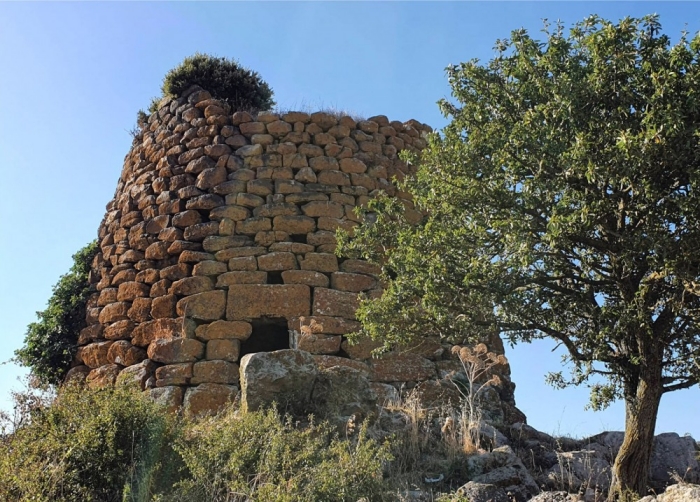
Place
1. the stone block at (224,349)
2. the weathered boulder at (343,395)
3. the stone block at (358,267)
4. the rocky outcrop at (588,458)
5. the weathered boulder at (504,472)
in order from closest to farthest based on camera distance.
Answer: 1. the weathered boulder at (504,472)
2. the rocky outcrop at (588,458)
3. the weathered boulder at (343,395)
4. the stone block at (224,349)
5. the stone block at (358,267)

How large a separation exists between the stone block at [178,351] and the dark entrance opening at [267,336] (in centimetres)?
47

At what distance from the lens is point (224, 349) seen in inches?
310

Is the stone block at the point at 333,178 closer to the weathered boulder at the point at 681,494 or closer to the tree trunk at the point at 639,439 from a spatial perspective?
the tree trunk at the point at 639,439

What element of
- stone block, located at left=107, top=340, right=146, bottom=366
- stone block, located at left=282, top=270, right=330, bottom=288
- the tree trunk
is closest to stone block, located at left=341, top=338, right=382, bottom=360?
stone block, located at left=282, top=270, right=330, bottom=288

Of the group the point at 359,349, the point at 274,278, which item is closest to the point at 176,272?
the point at 274,278

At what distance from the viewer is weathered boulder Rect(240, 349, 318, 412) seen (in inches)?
246

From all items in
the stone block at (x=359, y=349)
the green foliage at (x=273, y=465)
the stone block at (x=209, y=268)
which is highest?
the stone block at (x=209, y=268)

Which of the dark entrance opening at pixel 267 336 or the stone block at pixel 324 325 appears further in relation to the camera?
the dark entrance opening at pixel 267 336

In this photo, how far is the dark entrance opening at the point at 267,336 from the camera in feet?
26.3

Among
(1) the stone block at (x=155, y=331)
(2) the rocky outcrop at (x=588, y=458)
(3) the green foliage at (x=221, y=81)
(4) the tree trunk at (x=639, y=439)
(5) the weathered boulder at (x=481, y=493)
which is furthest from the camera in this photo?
(3) the green foliage at (x=221, y=81)

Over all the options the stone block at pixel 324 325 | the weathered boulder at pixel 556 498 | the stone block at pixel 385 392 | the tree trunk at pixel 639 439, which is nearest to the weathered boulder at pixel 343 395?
the stone block at pixel 385 392

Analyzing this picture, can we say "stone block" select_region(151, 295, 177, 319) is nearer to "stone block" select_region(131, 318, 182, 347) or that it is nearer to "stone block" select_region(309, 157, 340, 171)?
"stone block" select_region(131, 318, 182, 347)

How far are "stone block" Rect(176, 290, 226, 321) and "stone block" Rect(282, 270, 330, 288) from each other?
27.6 inches

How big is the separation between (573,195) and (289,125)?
4.21 m
